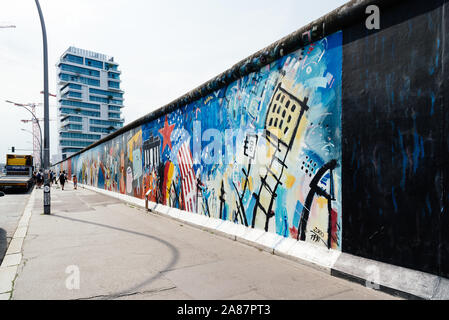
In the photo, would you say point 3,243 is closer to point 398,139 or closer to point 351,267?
point 351,267

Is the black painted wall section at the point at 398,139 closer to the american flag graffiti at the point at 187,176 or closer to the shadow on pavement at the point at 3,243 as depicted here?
the american flag graffiti at the point at 187,176

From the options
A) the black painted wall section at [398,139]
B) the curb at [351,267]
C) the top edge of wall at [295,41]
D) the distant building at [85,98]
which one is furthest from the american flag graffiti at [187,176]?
the distant building at [85,98]

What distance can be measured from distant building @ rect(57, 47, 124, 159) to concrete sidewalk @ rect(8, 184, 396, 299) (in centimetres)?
9739

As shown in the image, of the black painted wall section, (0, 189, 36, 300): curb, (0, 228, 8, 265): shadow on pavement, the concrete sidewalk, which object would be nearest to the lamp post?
(0, 228, 8, 265): shadow on pavement

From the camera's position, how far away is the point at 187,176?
8.94m

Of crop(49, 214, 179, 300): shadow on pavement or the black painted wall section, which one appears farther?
crop(49, 214, 179, 300): shadow on pavement

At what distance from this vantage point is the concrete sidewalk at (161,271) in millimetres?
3451

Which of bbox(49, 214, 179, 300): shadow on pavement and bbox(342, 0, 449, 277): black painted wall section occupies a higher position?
bbox(342, 0, 449, 277): black painted wall section

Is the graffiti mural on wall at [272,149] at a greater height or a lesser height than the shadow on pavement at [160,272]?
greater

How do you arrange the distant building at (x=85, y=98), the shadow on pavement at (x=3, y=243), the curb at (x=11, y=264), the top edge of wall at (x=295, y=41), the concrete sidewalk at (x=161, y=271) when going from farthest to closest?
the distant building at (x=85, y=98)
the shadow on pavement at (x=3, y=243)
the top edge of wall at (x=295, y=41)
the curb at (x=11, y=264)
the concrete sidewalk at (x=161, y=271)

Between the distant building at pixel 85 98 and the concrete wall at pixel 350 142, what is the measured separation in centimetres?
9885

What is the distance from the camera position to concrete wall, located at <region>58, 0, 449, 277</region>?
125 inches

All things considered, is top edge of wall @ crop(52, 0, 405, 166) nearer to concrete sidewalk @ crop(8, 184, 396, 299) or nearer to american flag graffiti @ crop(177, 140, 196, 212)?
american flag graffiti @ crop(177, 140, 196, 212)

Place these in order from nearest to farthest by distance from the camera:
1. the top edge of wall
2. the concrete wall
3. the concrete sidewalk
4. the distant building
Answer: the concrete wall
the concrete sidewalk
the top edge of wall
the distant building
